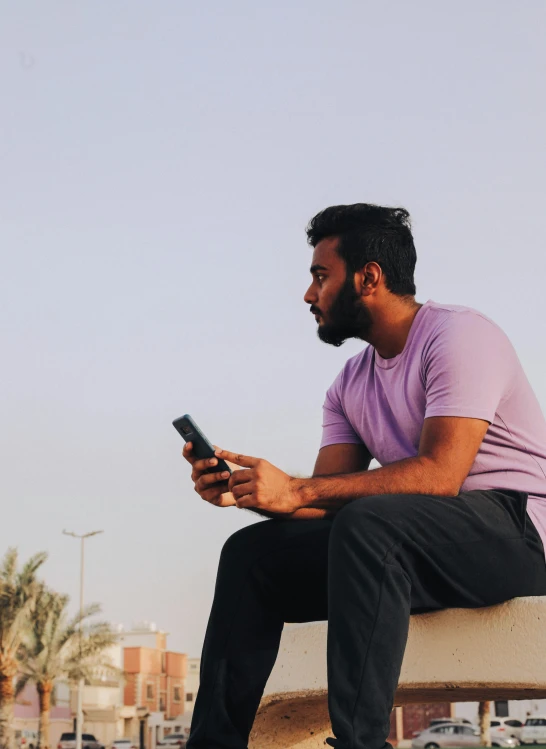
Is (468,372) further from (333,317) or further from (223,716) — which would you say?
(223,716)

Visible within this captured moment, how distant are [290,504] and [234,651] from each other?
440 millimetres

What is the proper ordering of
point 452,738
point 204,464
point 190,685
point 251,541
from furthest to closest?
point 190,685 < point 452,738 < point 204,464 < point 251,541

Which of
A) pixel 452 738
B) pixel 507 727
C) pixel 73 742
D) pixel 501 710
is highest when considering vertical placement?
pixel 507 727

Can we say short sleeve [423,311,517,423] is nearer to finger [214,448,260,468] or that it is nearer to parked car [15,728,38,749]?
finger [214,448,260,468]

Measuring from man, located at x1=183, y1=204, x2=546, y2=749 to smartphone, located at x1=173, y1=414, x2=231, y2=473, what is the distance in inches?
1.1

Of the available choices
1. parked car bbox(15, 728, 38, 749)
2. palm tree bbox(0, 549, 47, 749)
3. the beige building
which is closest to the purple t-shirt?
palm tree bbox(0, 549, 47, 749)

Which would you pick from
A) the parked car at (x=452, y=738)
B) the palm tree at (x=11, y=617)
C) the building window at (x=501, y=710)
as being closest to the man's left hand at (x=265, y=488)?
the palm tree at (x=11, y=617)

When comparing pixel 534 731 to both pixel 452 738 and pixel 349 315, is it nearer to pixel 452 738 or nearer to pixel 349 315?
pixel 452 738

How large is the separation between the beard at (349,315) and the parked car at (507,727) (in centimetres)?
4812

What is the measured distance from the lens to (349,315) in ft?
9.71

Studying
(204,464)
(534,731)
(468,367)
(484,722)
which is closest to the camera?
(468,367)

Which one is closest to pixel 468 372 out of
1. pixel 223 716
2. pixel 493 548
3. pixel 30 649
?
pixel 493 548

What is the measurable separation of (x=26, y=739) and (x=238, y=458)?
5202cm

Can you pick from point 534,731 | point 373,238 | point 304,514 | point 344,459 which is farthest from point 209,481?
point 534,731
